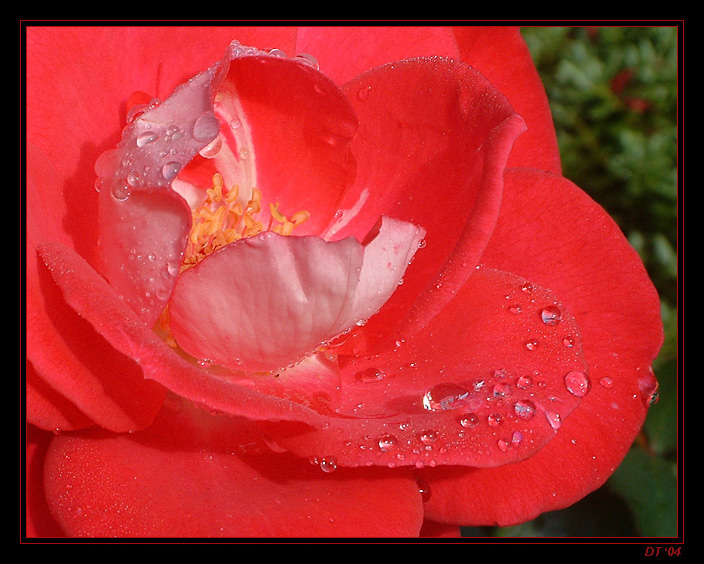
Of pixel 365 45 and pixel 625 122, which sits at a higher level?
pixel 365 45

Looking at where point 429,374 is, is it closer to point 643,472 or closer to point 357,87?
point 357,87

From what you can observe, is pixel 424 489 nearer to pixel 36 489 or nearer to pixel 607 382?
pixel 607 382

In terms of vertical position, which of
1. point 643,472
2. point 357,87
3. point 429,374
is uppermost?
point 357,87

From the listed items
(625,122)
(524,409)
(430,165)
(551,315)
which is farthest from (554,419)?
(625,122)

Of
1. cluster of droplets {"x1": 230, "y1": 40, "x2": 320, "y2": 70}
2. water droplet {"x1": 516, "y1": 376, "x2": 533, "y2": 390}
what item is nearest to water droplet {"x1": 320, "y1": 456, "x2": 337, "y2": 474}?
water droplet {"x1": 516, "y1": 376, "x2": 533, "y2": 390}

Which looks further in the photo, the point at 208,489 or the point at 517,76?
the point at 517,76

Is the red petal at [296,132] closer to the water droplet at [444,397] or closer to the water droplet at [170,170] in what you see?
the water droplet at [170,170]
